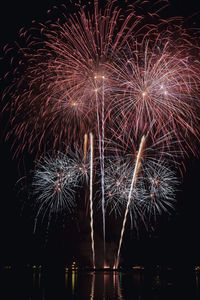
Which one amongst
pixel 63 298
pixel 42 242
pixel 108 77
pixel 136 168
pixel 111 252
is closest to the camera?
pixel 63 298

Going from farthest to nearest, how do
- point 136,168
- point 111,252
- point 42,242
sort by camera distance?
1. point 42,242
2. point 111,252
3. point 136,168

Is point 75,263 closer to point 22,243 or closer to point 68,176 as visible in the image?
point 22,243

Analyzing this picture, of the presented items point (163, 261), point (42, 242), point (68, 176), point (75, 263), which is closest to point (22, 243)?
point (42, 242)

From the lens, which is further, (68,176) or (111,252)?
(111,252)

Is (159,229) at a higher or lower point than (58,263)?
higher

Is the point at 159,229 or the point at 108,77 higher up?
the point at 108,77

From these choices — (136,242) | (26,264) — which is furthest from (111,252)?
(26,264)

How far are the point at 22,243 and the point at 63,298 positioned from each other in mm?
50884

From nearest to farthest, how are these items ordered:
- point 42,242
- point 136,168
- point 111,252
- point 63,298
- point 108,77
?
point 63,298, point 108,77, point 136,168, point 111,252, point 42,242

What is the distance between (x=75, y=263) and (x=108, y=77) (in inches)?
2135

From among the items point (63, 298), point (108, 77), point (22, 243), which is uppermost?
point (108, 77)

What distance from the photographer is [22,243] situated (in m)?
65.6

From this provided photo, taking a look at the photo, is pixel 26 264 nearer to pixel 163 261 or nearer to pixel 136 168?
pixel 163 261

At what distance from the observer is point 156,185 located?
83.8ft
